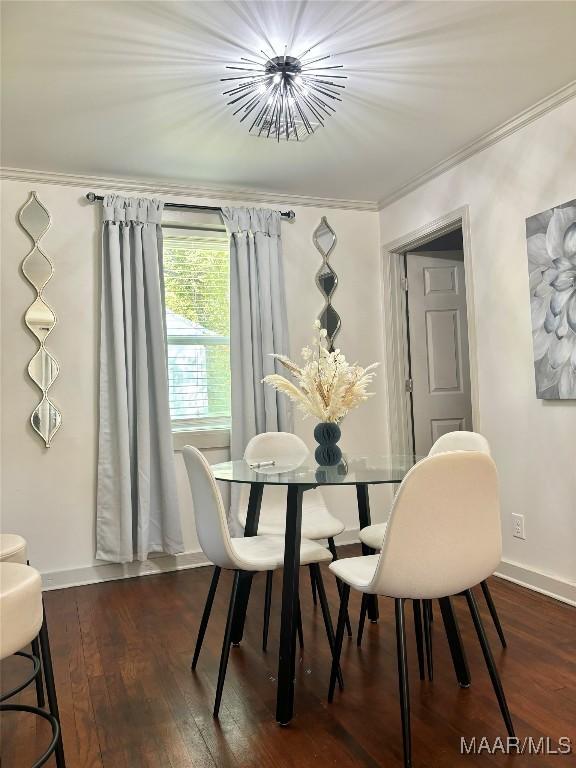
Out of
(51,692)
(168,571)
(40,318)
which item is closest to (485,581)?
(51,692)

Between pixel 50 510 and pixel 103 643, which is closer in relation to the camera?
pixel 103 643

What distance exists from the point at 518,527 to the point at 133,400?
2437mm

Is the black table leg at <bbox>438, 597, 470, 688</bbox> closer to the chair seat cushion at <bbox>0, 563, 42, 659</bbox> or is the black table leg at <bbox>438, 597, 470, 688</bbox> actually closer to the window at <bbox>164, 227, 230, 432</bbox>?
the chair seat cushion at <bbox>0, 563, 42, 659</bbox>

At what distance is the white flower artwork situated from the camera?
9.96ft

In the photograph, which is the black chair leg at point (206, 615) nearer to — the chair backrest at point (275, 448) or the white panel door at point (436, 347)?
the chair backrest at point (275, 448)

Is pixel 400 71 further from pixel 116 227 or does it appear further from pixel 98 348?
pixel 98 348

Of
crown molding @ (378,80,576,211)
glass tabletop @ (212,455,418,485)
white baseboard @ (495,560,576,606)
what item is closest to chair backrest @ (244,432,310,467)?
glass tabletop @ (212,455,418,485)

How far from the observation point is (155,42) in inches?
97.9

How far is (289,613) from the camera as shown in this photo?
214 centimetres

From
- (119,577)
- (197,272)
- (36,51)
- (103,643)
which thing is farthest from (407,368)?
(36,51)

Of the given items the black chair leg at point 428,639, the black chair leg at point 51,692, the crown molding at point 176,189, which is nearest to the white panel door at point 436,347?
the crown molding at point 176,189

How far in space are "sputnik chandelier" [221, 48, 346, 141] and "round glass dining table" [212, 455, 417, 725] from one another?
1.68m

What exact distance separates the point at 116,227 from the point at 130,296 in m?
0.45

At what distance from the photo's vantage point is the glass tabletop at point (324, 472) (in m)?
2.18
